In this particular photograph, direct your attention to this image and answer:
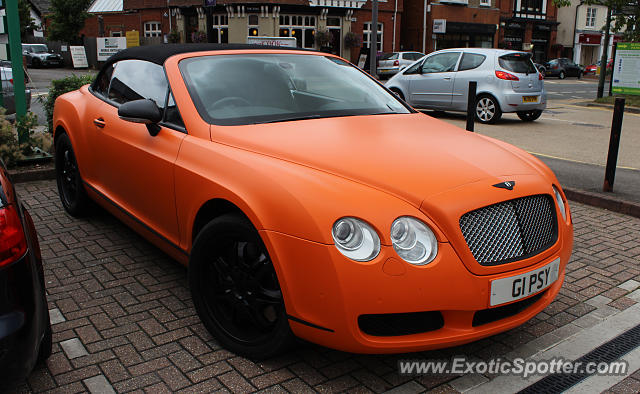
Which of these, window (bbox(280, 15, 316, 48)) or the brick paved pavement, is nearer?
the brick paved pavement

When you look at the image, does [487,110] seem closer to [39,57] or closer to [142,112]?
[142,112]

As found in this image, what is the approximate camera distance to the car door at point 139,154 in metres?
3.59

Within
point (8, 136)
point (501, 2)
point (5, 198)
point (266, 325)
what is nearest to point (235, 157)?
point (266, 325)

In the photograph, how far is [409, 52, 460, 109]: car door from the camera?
1401 centimetres

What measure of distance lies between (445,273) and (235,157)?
1235mm

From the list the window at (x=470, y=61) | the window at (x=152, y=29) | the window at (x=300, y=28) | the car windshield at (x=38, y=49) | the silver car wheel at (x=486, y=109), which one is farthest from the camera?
the window at (x=152, y=29)

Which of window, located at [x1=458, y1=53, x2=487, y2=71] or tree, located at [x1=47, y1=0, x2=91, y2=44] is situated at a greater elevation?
tree, located at [x1=47, y1=0, x2=91, y2=44]

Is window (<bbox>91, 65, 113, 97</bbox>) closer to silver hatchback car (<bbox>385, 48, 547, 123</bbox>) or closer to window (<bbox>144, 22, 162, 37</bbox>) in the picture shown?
silver hatchback car (<bbox>385, 48, 547, 123</bbox>)

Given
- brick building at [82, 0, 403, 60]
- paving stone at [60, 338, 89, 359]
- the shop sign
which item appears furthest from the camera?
the shop sign

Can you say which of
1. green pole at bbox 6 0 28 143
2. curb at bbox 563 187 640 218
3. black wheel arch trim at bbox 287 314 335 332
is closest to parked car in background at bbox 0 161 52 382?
black wheel arch trim at bbox 287 314 335 332

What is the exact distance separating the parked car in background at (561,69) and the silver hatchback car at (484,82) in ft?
104

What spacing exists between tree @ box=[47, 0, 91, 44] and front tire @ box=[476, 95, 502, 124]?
38.0m

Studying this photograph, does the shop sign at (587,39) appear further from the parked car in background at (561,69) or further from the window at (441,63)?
the window at (441,63)

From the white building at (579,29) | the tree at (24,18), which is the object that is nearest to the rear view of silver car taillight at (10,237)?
the tree at (24,18)
